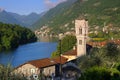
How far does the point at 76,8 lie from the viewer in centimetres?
14612

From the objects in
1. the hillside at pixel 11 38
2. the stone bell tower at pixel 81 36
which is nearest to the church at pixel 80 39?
the stone bell tower at pixel 81 36

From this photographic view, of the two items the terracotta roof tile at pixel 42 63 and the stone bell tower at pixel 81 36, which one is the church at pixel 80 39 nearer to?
the stone bell tower at pixel 81 36

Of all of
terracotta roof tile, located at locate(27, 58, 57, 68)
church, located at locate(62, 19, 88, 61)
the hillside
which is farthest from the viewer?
the hillside

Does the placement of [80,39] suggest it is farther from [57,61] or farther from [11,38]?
[11,38]

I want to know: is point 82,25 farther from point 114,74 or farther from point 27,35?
point 27,35

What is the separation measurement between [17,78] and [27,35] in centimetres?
7272

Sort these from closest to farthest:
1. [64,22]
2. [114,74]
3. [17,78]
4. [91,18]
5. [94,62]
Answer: [17,78], [114,74], [94,62], [91,18], [64,22]

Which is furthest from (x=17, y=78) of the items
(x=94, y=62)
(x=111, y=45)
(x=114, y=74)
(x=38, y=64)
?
(x=38, y=64)

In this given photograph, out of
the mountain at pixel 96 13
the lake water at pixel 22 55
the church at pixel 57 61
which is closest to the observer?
the church at pixel 57 61

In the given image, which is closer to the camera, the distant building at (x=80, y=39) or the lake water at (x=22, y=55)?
the distant building at (x=80, y=39)

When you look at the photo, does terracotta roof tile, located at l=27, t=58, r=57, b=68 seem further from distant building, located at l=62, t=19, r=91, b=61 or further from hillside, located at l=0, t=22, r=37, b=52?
hillside, located at l=0, t=22, r=37, b=52

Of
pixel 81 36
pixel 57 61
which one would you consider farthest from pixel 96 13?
pixel 57 61

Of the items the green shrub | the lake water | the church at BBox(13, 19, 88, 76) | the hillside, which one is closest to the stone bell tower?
the church at BBox(13, 19, 88, 76)

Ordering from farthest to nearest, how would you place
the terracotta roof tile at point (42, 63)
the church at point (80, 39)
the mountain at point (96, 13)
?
the mountain at point (96, 13)
the church at point (80, 39)
the terracotta roof tile at point (42, 63)
